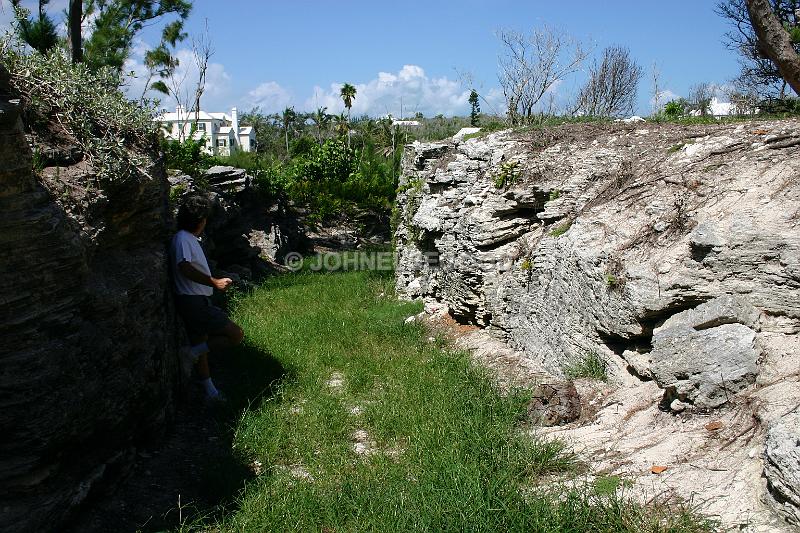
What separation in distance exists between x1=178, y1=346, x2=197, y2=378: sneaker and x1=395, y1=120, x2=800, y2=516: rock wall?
3.55 metres

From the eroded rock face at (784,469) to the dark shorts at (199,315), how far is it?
470 cm

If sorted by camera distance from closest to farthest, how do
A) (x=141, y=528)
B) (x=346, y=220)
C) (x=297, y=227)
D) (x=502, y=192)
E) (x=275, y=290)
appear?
(x=141, y=528), (x=502, y=192), (x=275, y=290), (x=297, y=227), (x=346, y=220)

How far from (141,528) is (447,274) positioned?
6.02 metres

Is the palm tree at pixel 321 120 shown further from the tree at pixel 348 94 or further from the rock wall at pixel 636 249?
the rock wall at pixel 636 249

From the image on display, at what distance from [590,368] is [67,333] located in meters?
4.32

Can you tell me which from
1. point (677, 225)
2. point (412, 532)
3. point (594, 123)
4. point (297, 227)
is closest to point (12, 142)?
point (412, 532)

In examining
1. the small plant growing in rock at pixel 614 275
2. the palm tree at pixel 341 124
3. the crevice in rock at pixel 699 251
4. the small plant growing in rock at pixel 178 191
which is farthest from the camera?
the palm tree at pixel 341 124

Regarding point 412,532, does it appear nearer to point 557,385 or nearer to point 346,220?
point 557,385

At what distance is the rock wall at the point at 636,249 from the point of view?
4727 millimetres

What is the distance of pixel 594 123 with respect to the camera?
9.81 metres

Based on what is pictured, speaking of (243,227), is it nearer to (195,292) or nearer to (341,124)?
(195,292)

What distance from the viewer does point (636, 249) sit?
5805 mm

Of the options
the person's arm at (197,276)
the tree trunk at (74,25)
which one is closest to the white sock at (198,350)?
the person's arm at (197,276)

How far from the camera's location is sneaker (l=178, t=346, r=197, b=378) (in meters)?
6.18
